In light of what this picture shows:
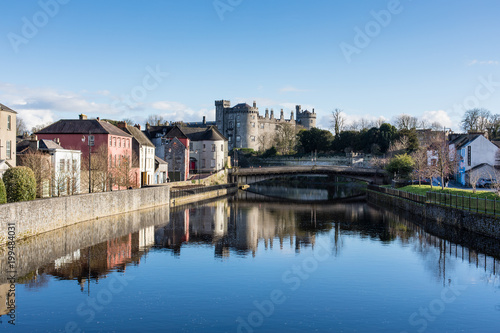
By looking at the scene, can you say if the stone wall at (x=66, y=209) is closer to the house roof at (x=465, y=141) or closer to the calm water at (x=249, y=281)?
the calm water at (x=249, y=281)

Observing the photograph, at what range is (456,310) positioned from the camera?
1711 centimetres

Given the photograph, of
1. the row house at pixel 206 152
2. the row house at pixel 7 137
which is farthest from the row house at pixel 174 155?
the row house at pixel 7 137

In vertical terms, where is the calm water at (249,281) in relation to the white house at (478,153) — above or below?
below

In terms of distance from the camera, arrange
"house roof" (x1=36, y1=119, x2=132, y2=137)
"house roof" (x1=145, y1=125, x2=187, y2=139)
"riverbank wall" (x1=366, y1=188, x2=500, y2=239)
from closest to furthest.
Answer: "riverbank wall" (x1=366, y1=188, x2=500, y2=239)
"house roof" (x1=36, y1=119, x2=132, y2=137)
"house roof" (x1=145, y1=125, x2=187, y2=139)

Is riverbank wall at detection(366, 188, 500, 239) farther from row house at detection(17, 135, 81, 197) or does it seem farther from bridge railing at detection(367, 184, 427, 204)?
row house at detection(17, 135, 81, 197)

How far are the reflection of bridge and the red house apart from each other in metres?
30.1

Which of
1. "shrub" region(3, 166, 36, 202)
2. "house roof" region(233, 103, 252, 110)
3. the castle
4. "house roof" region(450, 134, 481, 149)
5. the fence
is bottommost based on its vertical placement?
the fence

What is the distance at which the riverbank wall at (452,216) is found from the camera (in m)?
28.5

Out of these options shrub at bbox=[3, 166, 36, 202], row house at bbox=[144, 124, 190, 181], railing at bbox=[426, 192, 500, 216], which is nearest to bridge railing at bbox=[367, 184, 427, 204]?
railing at bbox=[426, 192, 500, 216]

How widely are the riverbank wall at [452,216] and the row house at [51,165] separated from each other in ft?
93.2

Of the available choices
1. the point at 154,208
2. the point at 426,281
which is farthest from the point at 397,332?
the point at 154,208

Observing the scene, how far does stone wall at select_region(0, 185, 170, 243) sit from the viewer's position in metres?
24.2

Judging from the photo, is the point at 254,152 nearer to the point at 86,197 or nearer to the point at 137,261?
the point at 86,197

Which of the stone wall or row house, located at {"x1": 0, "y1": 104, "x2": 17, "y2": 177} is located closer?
the stone wall
